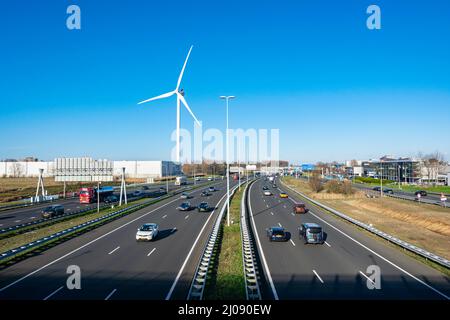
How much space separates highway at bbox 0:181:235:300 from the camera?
16156 millimetres

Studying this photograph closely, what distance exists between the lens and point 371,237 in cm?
3056

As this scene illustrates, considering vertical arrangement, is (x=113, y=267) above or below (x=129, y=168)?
below

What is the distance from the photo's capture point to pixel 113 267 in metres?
20.4

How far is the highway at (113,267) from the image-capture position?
1616 cm

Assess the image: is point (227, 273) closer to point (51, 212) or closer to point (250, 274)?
point (250, 274)

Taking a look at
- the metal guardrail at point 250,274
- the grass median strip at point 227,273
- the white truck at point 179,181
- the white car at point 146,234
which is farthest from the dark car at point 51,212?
the white truck at point 179,181

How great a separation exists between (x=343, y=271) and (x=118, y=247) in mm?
16678

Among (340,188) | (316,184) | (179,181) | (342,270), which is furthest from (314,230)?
(179,181)

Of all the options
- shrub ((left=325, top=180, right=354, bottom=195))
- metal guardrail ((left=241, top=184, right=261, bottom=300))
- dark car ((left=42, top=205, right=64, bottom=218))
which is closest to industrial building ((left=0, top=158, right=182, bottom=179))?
shrub ((left=325, top=180, right=354, bottom=195))

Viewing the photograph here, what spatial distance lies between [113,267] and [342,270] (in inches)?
555

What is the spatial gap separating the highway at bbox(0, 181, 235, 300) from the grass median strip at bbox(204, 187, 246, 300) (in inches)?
54.9

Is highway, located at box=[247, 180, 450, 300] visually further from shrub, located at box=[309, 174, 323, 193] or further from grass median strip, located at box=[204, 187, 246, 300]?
shrub, located at box=[309, 174, 323, 193]
